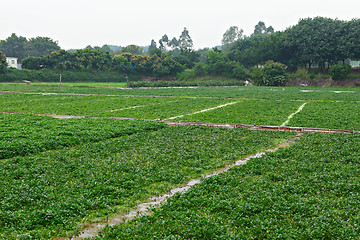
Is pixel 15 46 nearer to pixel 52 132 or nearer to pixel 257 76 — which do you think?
pixel 257 76

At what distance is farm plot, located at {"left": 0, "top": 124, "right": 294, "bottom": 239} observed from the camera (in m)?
6.45

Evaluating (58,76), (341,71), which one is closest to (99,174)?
(341,71)

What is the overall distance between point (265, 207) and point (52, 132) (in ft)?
33.7

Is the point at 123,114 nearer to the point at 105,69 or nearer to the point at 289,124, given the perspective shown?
the point at 289,124

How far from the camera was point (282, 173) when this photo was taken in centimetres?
902

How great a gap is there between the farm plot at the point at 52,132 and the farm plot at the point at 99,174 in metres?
0.64

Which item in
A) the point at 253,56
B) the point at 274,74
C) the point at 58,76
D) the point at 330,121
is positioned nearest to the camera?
the point at 330,121

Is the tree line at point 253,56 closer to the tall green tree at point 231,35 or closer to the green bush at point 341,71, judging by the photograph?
the green bush at point 341,71

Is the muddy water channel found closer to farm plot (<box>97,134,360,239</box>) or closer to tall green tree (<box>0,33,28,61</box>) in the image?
farm plot (<box>97,134,360,239</box>)

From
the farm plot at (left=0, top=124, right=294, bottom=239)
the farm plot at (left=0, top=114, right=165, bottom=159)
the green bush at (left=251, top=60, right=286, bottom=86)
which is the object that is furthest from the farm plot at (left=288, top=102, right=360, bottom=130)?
the green bush at (left=251, top=60, right=286, bottom=86)

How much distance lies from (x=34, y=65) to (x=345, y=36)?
249 ft

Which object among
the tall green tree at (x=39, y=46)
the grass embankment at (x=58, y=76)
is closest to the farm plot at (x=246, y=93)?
the grass embankment at (x=58, y=76)

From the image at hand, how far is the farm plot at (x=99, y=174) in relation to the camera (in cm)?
645

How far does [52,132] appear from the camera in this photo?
1390 cm
